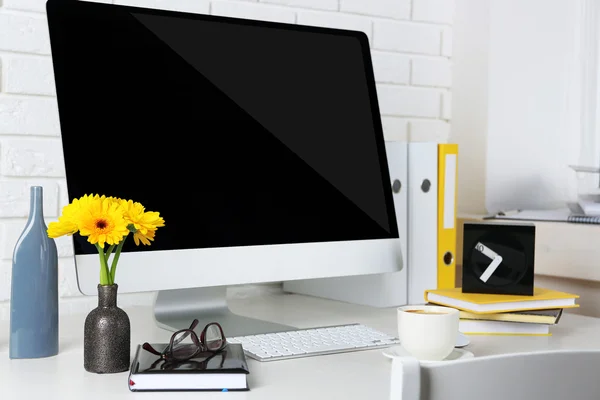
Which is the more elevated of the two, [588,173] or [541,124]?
[541,124]

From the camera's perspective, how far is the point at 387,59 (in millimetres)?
2027

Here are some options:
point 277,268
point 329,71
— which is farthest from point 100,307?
point 329,71

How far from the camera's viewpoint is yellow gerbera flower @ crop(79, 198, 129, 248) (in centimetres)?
101

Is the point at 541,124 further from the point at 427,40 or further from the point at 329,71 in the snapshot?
the point at 329,71

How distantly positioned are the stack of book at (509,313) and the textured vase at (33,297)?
2.17ft

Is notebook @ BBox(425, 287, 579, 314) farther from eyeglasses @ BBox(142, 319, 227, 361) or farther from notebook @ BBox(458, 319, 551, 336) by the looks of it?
eyeglasses @ BBox(142, 319, 227, 361)

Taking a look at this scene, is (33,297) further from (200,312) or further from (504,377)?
(504,377)

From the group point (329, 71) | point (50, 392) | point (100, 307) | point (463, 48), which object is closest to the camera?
point (50, 392)

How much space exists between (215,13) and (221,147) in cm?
57

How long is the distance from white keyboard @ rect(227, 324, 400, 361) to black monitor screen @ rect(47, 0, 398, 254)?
0.17 m

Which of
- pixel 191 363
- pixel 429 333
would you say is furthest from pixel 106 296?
pixel 429 333

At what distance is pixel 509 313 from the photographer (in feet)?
4.33

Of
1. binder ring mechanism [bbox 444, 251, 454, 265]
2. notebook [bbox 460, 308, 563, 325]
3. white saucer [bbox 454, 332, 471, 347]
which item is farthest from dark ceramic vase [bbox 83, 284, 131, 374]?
binder ring mechanism [bbox 444, 251, 454, 265]

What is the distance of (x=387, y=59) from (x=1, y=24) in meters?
0.95
